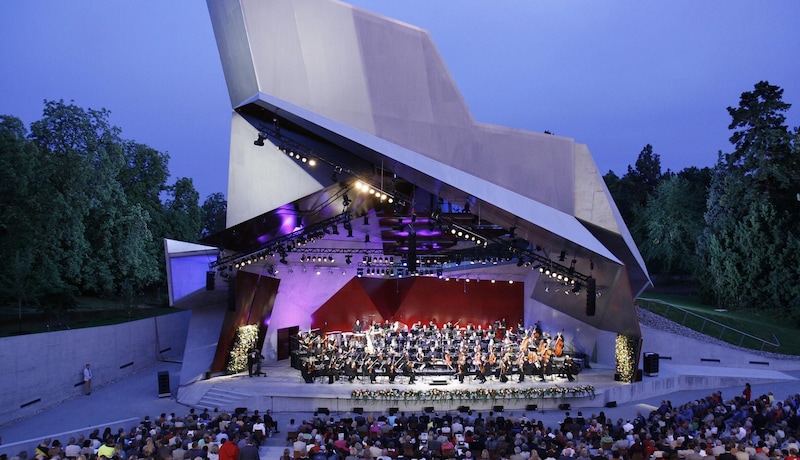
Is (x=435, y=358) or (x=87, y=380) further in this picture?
(x=435, y=358)

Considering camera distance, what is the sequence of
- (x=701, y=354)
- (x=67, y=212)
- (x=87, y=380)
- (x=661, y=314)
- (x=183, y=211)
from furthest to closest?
(x=183, y=211)
(x=661, y=314)
(x=701, y=354)
(x=67, y=212)
(x=87, y=380)

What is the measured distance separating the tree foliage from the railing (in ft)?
79.6

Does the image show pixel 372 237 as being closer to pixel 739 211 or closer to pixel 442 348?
pixel 442 348

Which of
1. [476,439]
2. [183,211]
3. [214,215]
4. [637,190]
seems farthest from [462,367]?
[214,215]

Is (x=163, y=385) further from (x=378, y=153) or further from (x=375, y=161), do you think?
Answer: (x=378, y=153)

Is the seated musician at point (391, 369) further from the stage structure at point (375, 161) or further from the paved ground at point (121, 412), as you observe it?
the paved ground at point (121, 412)

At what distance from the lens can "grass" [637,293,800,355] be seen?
24.6 metres

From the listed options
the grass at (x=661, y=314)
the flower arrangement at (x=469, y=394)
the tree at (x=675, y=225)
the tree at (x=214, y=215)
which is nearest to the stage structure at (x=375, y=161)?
the flower arrangement at (x=469, y=394)

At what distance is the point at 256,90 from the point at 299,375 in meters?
10.4

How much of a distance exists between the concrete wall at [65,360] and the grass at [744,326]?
2317 cm

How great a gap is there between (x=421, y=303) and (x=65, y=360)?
1491 centimetres

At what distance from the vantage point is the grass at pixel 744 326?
24641 millimetres

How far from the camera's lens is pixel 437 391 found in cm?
1759

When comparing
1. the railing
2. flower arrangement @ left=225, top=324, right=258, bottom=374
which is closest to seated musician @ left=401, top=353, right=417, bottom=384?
flower arrangement @ left=225, top=324, right=258, bottom=374
